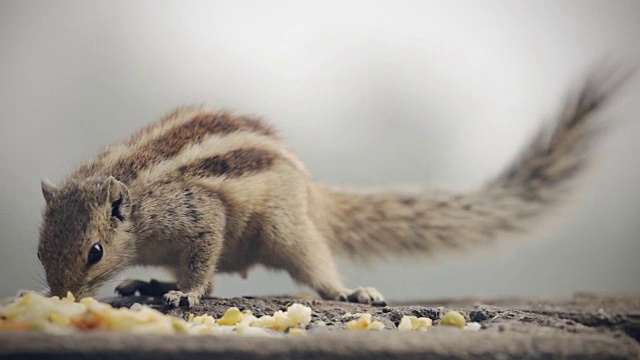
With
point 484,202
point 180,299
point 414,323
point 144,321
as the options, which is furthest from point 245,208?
point 484,202

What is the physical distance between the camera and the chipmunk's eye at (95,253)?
2018mm

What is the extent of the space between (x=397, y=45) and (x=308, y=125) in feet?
1.77

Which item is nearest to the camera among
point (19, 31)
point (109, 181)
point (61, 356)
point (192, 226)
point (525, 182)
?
point (61, 356)

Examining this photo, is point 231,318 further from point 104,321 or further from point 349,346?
point 349,346

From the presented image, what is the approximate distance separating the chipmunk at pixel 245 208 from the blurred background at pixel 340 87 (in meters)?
0.10

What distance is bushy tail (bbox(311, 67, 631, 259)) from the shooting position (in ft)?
9.23

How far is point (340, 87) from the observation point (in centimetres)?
317

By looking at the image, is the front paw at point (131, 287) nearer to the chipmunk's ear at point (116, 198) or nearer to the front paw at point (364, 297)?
the chipmunk's ear at point (116, 198)

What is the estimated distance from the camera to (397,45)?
3182 millimetres

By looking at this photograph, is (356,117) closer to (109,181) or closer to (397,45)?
(397,45)

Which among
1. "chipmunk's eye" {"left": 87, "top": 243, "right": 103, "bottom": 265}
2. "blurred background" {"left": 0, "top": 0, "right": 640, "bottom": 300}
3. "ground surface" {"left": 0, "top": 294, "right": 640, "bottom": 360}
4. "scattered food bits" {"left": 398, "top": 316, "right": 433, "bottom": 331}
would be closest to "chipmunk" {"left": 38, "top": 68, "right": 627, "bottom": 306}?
"chipmunk's eye" {"left": 87, "top": 243, "right": 103, "bottom": 265}

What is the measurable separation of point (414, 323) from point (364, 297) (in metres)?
0.60

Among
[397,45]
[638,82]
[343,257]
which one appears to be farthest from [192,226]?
[638,82]

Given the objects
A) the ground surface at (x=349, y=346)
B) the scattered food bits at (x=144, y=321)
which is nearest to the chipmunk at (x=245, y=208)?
the scattered food bits at (x=144, y=321)
